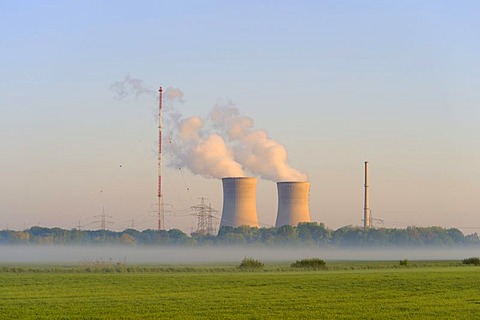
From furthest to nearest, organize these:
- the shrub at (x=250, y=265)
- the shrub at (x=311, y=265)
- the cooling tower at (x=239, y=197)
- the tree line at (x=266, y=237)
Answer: the tree line at (x=266, y=237) → the cooling tower at (x=239, y=197) → the shrub at (x=311, y=265) → the shrub at (x=250, y=265)

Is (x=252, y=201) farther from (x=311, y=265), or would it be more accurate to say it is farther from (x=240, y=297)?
(x=240, y=297)

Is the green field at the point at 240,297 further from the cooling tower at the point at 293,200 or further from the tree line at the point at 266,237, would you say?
the tree line at the point at 266,237

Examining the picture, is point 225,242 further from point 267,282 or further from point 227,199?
point 267,282

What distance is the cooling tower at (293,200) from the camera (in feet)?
261

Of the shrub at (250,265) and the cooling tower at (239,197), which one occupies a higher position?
the cooling tower at (239,197)

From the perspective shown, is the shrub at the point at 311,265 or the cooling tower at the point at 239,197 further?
the cooling tower at the point at 239,197

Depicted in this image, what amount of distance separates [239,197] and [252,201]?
1.75m

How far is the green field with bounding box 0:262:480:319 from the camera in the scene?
70.8ft

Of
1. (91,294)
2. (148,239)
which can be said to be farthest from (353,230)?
Answer: (91,294)

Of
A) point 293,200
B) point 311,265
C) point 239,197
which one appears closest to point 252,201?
point 239,197

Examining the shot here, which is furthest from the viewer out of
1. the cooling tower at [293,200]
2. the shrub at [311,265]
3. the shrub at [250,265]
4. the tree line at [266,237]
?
the tree line at [266,237]

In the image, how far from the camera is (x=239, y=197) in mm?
77438

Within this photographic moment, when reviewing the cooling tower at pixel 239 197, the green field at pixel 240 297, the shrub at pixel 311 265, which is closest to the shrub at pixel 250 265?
the shrub at pixel 311 265

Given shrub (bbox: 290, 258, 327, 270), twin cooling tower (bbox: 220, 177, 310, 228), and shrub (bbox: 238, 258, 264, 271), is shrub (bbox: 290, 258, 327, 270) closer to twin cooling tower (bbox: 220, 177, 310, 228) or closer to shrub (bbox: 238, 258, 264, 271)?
shrub (bbox: 238, 258, 264, 271)
